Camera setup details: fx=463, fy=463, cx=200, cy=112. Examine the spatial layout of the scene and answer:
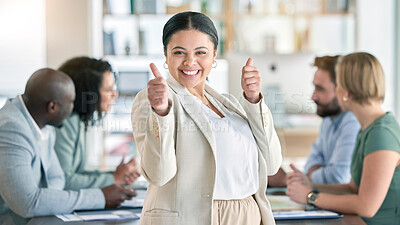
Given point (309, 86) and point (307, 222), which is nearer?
point (307, 222)

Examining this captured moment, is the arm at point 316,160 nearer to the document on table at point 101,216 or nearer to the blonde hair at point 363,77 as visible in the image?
the blonde hair at point 363,77

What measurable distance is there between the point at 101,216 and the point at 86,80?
3.30 ft

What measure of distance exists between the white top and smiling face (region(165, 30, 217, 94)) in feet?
0.33

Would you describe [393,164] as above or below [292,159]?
above

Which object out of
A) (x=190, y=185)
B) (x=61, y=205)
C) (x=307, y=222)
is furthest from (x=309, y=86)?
(x=190, y=185)

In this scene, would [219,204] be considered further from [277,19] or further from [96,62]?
[277,19]

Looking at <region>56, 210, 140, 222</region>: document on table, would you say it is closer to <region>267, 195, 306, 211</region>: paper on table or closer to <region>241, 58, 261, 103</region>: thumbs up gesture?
<region>267, 195, 306, 211</region>: paper on table

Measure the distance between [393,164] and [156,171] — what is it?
1.06 metres

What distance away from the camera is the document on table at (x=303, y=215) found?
167 centimetres

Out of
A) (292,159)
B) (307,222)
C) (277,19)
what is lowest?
(292,159)

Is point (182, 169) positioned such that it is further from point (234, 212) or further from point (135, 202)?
point (135, 202)

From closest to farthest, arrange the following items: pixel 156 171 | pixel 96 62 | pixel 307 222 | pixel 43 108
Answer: pixel 156 171
pixel 307 222
pixel 43 108
pixel 96 62

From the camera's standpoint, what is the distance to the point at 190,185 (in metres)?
1.12

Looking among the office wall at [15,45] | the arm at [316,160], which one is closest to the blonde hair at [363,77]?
the arm at [316,160]
